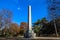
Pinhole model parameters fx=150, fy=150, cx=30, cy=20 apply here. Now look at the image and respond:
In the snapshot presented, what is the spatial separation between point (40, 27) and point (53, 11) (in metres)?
2.99

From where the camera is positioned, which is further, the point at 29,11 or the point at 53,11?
the point at 53,11

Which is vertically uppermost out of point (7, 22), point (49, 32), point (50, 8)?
point (50, 8)

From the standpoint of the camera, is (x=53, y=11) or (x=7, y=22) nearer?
(x=53, y=11)

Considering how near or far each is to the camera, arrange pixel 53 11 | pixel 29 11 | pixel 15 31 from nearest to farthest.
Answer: pixel 29 11 → pixel 53 11 → pixel 15 31

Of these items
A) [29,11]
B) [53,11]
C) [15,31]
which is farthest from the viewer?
[15,31]

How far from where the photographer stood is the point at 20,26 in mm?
20016

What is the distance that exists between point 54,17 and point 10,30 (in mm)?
5450

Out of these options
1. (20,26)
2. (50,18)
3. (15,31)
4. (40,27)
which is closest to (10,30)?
(15,31)

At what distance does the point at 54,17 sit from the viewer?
1734 centimetres

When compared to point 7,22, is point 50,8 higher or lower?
higher

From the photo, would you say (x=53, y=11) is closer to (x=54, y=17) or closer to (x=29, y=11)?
(x=54, y=17)

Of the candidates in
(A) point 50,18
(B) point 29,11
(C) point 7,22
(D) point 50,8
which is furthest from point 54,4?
(C) point 7,22

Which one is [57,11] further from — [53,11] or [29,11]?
[29,11]

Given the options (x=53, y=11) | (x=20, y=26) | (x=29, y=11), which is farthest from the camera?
(x=20, y=26)
